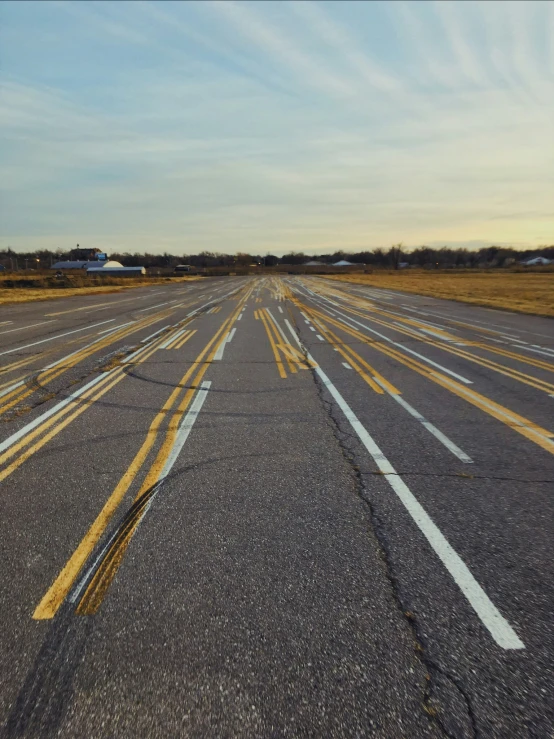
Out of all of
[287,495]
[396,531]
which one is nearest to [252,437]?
[287,495]

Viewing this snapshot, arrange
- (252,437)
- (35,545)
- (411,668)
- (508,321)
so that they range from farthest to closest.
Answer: (508,321)
(252,437)
(35,545)
(411,668)

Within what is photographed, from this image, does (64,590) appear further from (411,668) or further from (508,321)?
(508,321)

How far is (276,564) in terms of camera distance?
3.45m

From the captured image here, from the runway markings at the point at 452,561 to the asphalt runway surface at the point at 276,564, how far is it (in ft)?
0.05

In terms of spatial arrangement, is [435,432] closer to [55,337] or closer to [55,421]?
[55,421]

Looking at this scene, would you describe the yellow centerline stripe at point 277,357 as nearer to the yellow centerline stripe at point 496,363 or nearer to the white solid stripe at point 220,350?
the white solid stripe at point 220,350

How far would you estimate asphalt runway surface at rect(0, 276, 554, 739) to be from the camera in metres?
2.38

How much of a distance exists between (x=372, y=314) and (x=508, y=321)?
20.6 ft

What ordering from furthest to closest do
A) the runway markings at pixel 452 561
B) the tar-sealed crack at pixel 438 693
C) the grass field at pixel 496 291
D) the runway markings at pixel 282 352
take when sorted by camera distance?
the grass field at pixel 496 291 < the runway markings at pixel 282 352 < the runway markings at pixel 452 561 < the tar-sealed crack at pixel 438 693

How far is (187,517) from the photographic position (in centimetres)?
413

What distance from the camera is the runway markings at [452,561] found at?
282cm

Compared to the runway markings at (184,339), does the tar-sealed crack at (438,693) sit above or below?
above

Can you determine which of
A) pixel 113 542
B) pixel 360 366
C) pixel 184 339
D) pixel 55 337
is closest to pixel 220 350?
pixel 184 339

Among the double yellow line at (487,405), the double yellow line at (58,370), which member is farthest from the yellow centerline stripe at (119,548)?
the double yellow line at (487,405)
